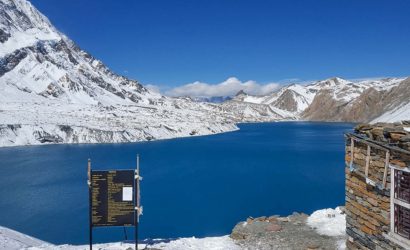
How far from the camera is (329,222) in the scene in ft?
80.0

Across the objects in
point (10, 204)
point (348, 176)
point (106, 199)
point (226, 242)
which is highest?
point (348, 176)

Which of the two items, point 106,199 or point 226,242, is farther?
point 226,242

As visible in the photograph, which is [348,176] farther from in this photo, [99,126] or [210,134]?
[210,134]

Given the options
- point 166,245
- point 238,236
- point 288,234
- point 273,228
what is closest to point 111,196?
point 166,245

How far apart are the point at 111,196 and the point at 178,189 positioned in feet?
131

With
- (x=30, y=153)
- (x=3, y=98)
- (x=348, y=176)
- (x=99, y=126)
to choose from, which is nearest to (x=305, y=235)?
(x=348, y=176)

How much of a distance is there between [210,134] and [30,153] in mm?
85545

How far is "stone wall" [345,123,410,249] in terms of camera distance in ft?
46.3

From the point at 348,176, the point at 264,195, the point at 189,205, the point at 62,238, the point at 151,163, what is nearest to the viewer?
the point at 348,176

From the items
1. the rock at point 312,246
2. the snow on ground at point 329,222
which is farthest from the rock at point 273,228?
the rock at point 312,246

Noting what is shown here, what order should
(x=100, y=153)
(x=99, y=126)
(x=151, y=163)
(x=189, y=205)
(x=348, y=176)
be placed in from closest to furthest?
(x=348, y=176)
(x=189, y=205)
(x=151, y=163)
(x=100, y=153)
(x=99, y=126)

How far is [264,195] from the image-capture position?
169 ft

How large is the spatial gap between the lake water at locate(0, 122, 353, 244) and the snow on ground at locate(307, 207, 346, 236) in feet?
39.5

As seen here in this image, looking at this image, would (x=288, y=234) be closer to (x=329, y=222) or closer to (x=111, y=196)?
(x=329, y=222)
